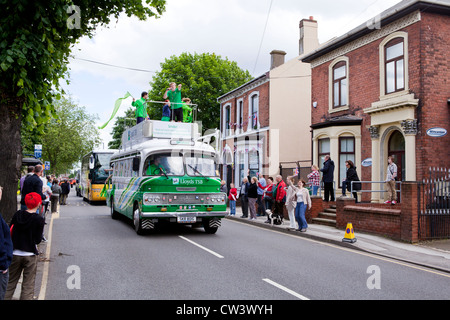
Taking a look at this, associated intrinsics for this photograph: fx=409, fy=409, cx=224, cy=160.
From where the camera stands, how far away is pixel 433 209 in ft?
39.1

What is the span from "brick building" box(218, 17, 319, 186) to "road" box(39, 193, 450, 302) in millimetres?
14884

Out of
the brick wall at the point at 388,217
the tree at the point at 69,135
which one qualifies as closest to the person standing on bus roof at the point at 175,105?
the brick wall at the point at 388,217

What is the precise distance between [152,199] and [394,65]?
11.5 meters

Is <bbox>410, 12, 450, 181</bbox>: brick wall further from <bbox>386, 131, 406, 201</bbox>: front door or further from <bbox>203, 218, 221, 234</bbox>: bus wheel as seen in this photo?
<bbox>203, 218, 221, 234</bbox>: bus wheel

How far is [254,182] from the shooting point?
696 inches

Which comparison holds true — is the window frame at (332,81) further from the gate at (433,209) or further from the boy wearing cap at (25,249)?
the boy wearing cap at (25,249)

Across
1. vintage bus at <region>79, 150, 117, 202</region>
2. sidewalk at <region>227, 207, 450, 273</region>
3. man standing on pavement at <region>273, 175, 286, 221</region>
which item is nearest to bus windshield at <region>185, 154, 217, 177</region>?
sidewalk at <region>227, 207, 450, 273</region>

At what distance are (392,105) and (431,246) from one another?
657cm

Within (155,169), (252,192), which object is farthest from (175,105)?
(252,192)

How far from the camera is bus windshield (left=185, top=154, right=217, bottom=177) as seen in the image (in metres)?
12.2

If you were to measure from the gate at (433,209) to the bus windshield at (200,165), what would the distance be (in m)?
6.07

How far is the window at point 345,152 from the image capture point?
1889cm

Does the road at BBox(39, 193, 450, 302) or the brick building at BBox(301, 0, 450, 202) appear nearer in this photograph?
the road at BBox(39, 193, 450, 302)

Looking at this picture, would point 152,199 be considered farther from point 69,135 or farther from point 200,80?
point 69,135
